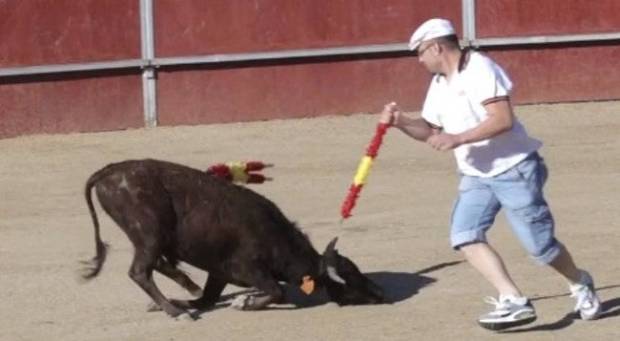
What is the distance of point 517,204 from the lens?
7.82 metres

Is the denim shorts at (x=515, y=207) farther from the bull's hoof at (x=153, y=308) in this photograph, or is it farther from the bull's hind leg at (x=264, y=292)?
the bull's hoof at (x=153, y=308)

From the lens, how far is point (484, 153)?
25.8 feet

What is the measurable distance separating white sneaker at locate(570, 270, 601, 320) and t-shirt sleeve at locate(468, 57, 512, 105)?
1.03 metres

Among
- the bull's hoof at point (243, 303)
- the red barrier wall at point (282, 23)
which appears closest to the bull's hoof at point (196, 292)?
the bull's hoof at point (243, 303)

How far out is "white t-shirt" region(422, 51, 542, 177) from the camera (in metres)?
7.67

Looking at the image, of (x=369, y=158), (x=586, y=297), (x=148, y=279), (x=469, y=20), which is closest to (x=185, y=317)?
(x=148, y=279)

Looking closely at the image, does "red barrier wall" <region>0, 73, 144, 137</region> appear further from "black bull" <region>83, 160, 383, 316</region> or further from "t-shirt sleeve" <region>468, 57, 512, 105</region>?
"t-shirt sleeve" <region>468, 57, 512, 105</region>

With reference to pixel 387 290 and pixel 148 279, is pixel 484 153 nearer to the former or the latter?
pixel 387 290

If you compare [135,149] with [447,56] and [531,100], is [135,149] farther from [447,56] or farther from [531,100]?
[447,56]

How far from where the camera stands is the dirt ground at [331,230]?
8.47 metres

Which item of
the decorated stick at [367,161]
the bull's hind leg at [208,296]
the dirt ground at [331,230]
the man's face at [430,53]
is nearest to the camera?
the man's face at [430,53]

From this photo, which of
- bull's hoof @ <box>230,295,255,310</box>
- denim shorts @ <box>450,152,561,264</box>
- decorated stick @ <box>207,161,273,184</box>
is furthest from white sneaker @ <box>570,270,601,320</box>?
decorated stick @ <box>207,161,273,184</box>

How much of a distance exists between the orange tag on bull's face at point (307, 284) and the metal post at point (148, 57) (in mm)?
6037

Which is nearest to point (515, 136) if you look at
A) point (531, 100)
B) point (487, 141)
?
point (487, 141)
